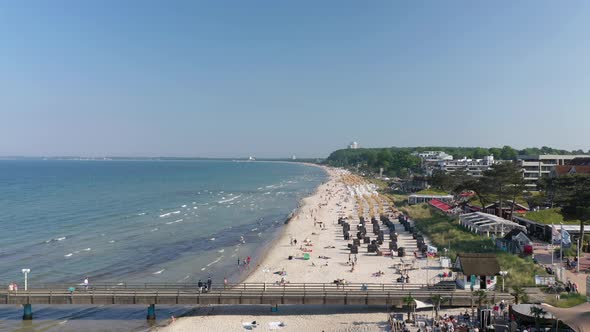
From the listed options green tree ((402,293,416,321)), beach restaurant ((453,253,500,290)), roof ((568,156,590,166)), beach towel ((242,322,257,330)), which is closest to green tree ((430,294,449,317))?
green tree ((402,293,416,321))

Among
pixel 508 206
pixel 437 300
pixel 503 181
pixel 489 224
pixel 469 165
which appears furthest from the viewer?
pixel 469 165

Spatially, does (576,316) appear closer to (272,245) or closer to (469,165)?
(272,245)

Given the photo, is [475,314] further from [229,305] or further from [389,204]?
[389,204]

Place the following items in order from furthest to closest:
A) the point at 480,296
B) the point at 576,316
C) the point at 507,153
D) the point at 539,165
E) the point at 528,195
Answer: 1. the point at 507,153
2. the point at 539,165
3. the point at 528,195
4. the point at 480,296
5. the point at 576,316

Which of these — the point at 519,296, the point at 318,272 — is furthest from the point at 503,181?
the point at 519,296

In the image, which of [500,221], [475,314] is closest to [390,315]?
[475,314]

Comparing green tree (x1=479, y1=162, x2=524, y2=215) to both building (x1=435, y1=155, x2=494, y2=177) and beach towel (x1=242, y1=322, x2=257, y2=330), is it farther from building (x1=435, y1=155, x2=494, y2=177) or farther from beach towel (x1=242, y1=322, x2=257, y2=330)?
building (x1=435, y1=155, x2=494, y2=177)

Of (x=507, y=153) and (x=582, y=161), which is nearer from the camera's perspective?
(x=582, y=161)
